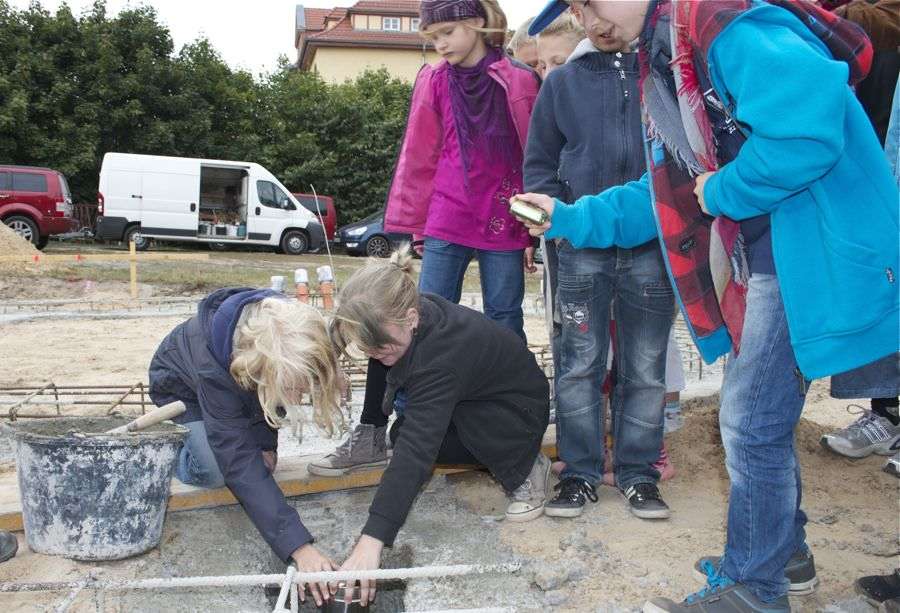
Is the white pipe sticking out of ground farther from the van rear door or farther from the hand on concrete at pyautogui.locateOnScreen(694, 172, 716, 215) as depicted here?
the van rear door

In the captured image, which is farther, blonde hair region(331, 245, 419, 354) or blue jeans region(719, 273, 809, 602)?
blonde hair region(331, 245, 419, 354)

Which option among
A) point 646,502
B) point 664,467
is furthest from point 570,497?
point 664,467

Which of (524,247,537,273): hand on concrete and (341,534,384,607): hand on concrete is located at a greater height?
(524,247,537,273): hand on concrete

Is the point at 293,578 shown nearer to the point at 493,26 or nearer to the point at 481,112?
the point at 481,112

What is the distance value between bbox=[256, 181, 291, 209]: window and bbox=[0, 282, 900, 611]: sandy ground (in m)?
15.0

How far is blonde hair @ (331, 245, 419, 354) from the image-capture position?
271 centimetres

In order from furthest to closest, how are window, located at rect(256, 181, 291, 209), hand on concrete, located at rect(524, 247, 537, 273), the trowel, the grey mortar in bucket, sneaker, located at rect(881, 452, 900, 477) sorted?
window, located at rect(256, 181, 291, 209) < hand on concrete, located at rect(524, 247, 537, 273) < sneaker, located at rect(881, 452, 900, 477) < the trowel < the grey mortar in bucket

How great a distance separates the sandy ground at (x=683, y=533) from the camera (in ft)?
8.89

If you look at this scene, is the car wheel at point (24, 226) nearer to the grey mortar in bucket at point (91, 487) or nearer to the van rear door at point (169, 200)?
the van rear door at point (169, 200)

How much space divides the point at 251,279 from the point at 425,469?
1026 cm

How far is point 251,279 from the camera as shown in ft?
41.2

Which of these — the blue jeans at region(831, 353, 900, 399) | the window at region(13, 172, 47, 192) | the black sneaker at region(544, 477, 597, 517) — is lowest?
the black sneaker at region(544, 477, 597, 517)

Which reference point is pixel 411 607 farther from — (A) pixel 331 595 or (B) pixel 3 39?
(B) pixel 3 39

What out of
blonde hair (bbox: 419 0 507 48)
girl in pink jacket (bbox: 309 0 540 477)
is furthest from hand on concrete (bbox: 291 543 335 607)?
blonde hair (bbox: 419 0 507 48)
